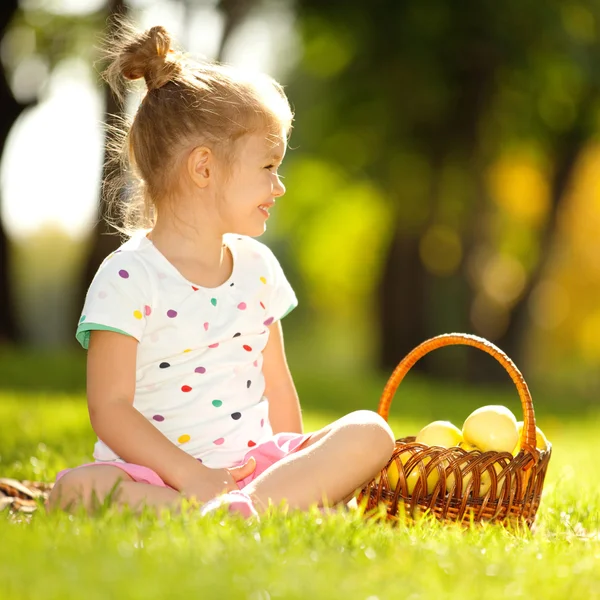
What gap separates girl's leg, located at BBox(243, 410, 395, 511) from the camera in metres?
2.69

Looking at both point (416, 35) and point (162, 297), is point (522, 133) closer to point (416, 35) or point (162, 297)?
point (416, 35)

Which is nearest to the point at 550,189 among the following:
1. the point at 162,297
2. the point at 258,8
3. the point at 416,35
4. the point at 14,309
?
the point at 416,35

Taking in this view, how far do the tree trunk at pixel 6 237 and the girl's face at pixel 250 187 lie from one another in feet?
30.5

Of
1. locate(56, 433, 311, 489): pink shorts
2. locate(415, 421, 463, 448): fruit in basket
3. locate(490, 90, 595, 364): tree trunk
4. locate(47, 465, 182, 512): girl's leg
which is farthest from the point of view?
locate(490, 90, 595, 364): tree trunk

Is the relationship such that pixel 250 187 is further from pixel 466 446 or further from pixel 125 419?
pixel 466 446

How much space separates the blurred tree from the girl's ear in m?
8.36

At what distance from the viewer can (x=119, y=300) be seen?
288 centimetres

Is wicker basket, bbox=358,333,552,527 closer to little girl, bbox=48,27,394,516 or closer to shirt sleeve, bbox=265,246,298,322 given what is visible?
little girl, bbox=48,27,394,516

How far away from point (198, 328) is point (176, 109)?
0.78 meters

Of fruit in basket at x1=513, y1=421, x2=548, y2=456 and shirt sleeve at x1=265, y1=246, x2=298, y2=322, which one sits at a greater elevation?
shirt sleeve at x1=265, y1=246, x2=298, y2=322

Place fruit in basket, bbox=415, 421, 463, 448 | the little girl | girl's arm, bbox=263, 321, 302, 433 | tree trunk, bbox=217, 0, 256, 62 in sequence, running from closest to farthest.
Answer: the little girl
fruit in basket, bbox=415, 421, 463, 448
girl's arm, bbox=263, 321, 302, 433
tree trunk, bbox=217, 0, 256, 62

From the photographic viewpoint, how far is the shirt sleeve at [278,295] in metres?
3.35

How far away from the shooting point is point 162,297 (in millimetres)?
2994

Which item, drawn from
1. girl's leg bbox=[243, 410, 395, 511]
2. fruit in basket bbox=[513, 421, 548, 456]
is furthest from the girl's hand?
fruit in basket bbox=[513, 421, 548, 456]
